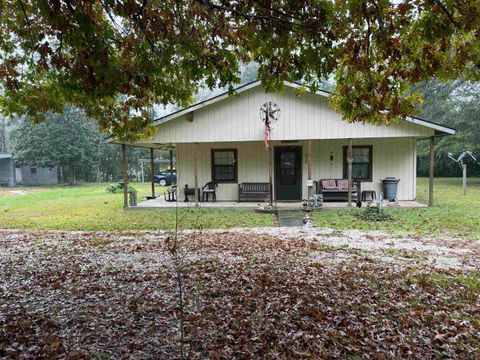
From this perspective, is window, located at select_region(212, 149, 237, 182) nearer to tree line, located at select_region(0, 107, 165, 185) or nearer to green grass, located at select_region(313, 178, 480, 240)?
green grass, located at select_region(313, 178, 480, 240)

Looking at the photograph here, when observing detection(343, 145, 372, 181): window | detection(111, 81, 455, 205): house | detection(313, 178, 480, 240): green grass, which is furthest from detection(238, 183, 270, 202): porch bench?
detection(343, 145, 372, 181): window

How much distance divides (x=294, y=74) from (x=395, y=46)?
1374mm

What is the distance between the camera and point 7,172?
107 feet

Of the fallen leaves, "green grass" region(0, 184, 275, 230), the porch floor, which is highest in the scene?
the porch floor

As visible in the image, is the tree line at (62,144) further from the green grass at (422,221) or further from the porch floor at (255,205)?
the green grass at (422,221)

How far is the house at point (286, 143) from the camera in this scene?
472 inches

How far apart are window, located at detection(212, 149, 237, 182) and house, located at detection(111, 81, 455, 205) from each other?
41 millimetres

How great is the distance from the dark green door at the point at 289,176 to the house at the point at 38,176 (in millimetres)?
27477

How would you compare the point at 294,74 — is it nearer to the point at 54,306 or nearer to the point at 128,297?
the point at 128,297

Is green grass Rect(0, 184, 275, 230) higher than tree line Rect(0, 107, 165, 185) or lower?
lower

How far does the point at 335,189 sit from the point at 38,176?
31062 mm

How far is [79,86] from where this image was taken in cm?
507

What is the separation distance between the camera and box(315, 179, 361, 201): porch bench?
1311 cm

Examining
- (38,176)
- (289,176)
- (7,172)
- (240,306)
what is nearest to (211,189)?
(289,176)
